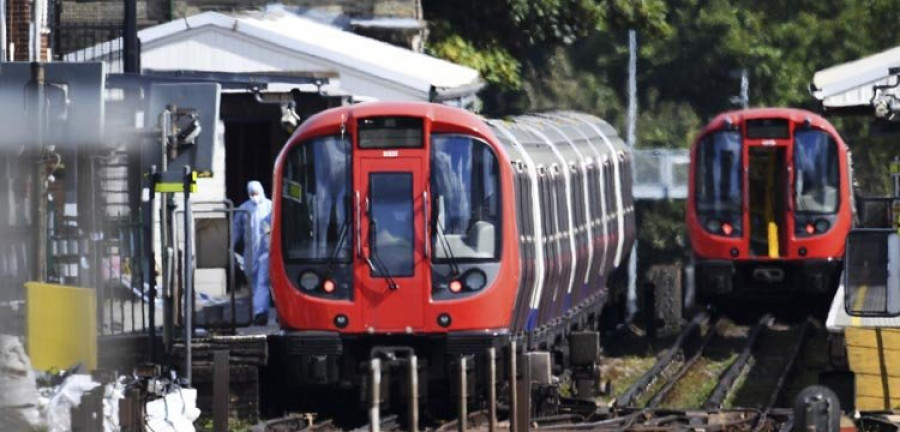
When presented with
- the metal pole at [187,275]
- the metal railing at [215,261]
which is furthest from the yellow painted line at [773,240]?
Answer: the metal pole at [187,275]

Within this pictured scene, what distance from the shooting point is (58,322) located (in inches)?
522

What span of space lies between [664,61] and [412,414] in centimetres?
4627

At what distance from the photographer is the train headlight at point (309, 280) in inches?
746

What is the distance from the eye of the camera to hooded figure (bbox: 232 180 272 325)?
70.2 ft

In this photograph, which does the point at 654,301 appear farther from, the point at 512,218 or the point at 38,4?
the point at 512,218

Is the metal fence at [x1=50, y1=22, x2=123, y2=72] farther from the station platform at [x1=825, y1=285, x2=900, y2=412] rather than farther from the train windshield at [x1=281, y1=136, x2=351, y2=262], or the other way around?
the station platform at [x1=825, y1=285, x2=900, y2=412]

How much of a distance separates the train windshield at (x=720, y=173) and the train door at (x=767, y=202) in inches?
9.3

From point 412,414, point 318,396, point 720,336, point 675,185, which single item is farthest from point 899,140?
point 412,414

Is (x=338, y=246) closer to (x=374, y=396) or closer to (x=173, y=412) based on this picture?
(x=173, y=412)

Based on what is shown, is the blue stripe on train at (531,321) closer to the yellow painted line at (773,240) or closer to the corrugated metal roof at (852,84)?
the corrugated metal roof at (852,84)

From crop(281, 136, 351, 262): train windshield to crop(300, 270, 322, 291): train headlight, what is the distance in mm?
123

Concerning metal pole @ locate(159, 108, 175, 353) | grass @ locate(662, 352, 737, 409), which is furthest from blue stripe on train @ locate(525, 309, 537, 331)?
metal pole @ locate(159, 108, 175, 353)

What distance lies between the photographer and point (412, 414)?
563 inches

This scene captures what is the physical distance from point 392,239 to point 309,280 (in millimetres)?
731
